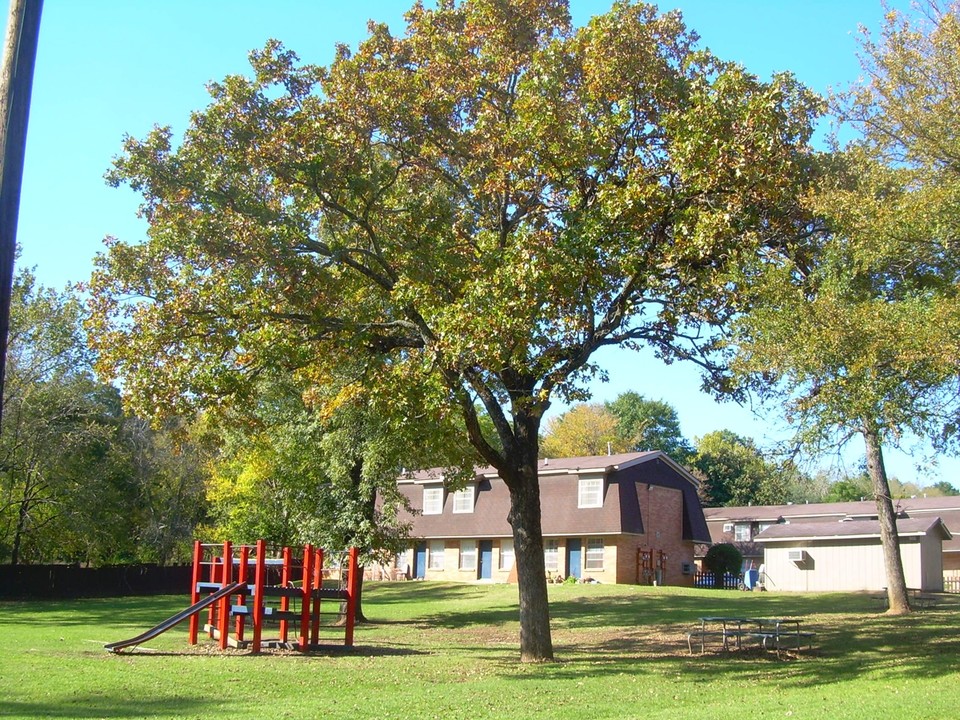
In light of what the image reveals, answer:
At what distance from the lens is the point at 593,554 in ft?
154

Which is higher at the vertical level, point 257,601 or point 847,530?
point 847,530

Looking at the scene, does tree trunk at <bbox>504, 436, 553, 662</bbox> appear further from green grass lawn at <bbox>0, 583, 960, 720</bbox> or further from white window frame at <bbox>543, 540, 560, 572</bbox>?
white window frame at <bbox>543, 540, 560, 572</bbox>

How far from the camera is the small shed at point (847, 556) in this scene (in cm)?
4269

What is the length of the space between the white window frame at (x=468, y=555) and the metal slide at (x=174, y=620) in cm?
3081

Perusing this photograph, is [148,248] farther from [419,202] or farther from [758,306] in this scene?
[758,306]

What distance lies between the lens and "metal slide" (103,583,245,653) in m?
19.6

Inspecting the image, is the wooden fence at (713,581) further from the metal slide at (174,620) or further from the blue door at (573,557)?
the metal slide at (174,620)

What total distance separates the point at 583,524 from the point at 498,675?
30.1 meters

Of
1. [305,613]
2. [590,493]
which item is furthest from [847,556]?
[305,613]

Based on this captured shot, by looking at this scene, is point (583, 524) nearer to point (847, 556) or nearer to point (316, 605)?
point (847, 556)

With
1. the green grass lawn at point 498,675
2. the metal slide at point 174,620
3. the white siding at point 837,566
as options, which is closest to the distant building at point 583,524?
the white siding at point 837,566

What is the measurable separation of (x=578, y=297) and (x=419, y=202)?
4796 millimetres

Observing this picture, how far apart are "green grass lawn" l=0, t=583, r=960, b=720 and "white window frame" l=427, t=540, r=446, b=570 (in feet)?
→ 75.3

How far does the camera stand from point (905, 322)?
47.3ft
